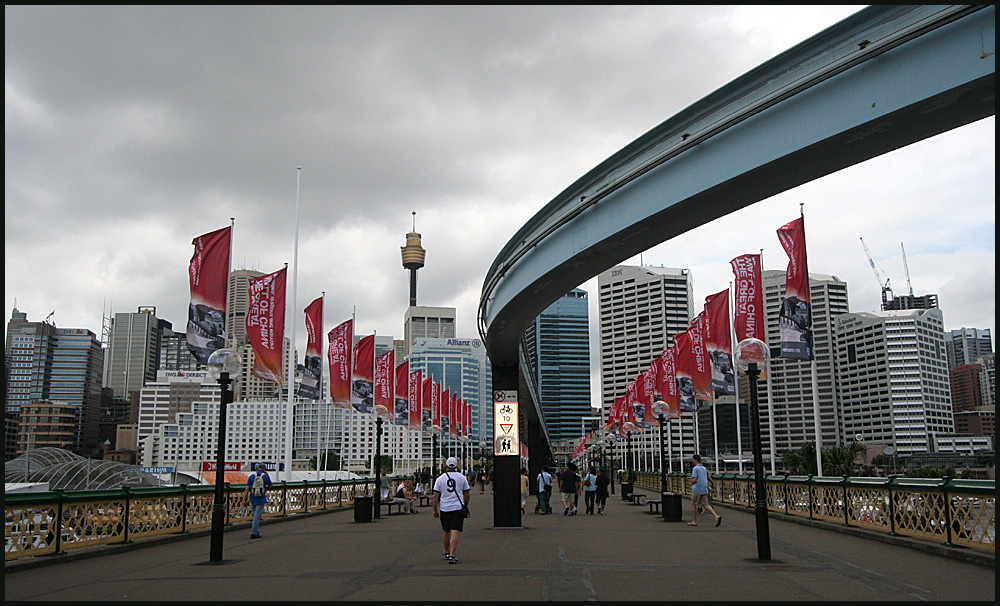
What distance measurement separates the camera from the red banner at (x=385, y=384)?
3096 cm

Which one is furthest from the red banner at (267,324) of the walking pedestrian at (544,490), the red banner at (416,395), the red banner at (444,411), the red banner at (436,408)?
the red banner at (444,411)

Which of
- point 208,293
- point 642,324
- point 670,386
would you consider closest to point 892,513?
point 670,386

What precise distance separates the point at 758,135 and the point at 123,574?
1120cm

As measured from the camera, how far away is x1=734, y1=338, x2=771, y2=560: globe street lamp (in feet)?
40.5

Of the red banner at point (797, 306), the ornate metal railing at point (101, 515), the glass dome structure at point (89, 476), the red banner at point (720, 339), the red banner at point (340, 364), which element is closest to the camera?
the ornate metal railing at point (101, 515)

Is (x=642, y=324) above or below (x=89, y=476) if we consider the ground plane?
above

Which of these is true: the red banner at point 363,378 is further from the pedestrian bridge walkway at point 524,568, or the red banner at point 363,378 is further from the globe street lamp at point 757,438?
the globe street lamp at point 757,438

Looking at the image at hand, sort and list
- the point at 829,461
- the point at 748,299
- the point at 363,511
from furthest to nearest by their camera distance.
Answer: the point at 829,461 → the point at 363,511 → the point at 748,299

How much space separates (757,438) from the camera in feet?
42.9

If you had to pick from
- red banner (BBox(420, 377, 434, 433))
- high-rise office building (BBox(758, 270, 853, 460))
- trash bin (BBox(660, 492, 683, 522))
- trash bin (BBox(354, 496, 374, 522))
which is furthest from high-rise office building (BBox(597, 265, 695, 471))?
trash bin (BBox(354, 496, 374, 522))

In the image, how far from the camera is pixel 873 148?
923 cm

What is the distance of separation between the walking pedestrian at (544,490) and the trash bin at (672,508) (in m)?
5.18

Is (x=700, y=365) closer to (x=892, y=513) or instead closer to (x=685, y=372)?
(x=685, y=372)

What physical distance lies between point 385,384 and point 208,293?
15.4 m
